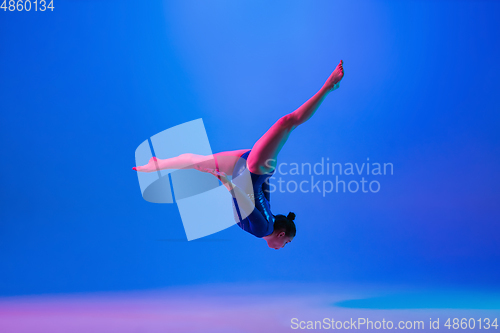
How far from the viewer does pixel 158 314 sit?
3303mm

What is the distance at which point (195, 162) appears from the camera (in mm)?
2643

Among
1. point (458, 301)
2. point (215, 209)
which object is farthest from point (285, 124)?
point (458, 301)

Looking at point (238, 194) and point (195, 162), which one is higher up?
point (195, 162)

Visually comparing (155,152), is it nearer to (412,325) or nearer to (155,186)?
(155,186)

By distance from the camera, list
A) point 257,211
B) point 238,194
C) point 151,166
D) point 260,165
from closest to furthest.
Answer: point 238,194 → point 257,211 → point 260,165 → point 151,166

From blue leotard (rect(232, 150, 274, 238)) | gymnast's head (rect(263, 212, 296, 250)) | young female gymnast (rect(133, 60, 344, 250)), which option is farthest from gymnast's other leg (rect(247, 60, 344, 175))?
gymnast's head (rect(263, 212, 296, 250))

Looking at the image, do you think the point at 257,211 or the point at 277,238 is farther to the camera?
the point at 277,238

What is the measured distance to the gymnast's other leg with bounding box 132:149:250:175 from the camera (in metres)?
2.65

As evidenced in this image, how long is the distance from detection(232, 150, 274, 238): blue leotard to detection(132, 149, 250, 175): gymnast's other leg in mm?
61

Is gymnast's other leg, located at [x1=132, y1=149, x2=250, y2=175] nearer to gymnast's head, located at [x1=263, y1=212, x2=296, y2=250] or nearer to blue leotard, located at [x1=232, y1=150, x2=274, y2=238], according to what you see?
blue leotard, located at [x1=232, y1=150, x2=274, y2=238]

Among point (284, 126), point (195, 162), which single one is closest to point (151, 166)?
point (195, 162)

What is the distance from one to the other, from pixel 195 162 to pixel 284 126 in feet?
2.04

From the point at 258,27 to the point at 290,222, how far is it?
2.59 metres

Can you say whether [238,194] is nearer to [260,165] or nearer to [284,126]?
[260,165]
